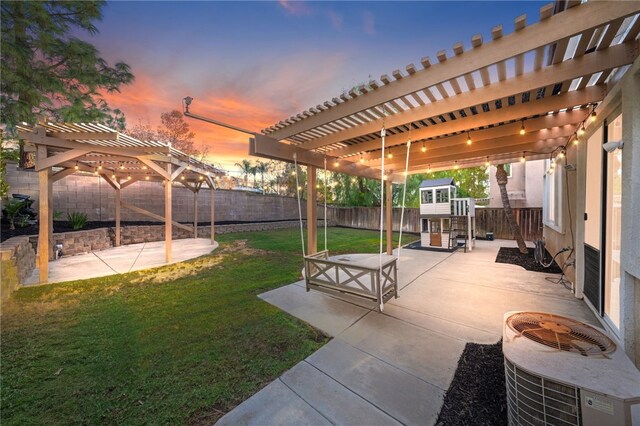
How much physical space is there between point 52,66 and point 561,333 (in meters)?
13.7

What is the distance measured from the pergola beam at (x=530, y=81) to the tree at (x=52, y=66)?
34.7 feet

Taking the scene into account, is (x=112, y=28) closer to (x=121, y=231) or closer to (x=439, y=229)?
(x=121, y=231)

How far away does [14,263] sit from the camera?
14.5 feet

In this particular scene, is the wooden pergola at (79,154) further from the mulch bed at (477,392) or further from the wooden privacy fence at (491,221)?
the wooden privacy fence at (491,221)

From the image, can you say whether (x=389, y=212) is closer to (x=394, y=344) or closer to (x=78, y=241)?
(x=394, y=344)

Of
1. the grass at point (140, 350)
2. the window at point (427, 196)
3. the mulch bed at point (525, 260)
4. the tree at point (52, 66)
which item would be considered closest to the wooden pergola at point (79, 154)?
the grass at point (140, 350)

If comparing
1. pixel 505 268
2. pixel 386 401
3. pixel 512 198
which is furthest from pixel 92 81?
pixel 512 198

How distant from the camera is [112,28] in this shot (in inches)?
309

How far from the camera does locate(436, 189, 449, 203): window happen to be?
28.5ft

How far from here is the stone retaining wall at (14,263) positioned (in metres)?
3.90

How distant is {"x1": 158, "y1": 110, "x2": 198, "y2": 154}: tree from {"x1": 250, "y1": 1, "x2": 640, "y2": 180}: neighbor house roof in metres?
17.1

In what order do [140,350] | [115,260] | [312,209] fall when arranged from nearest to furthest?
[140,350] < [312,209] < [115,260]

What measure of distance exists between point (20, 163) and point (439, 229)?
16111mm

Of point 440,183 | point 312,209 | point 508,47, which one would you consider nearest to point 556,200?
point 440,183
